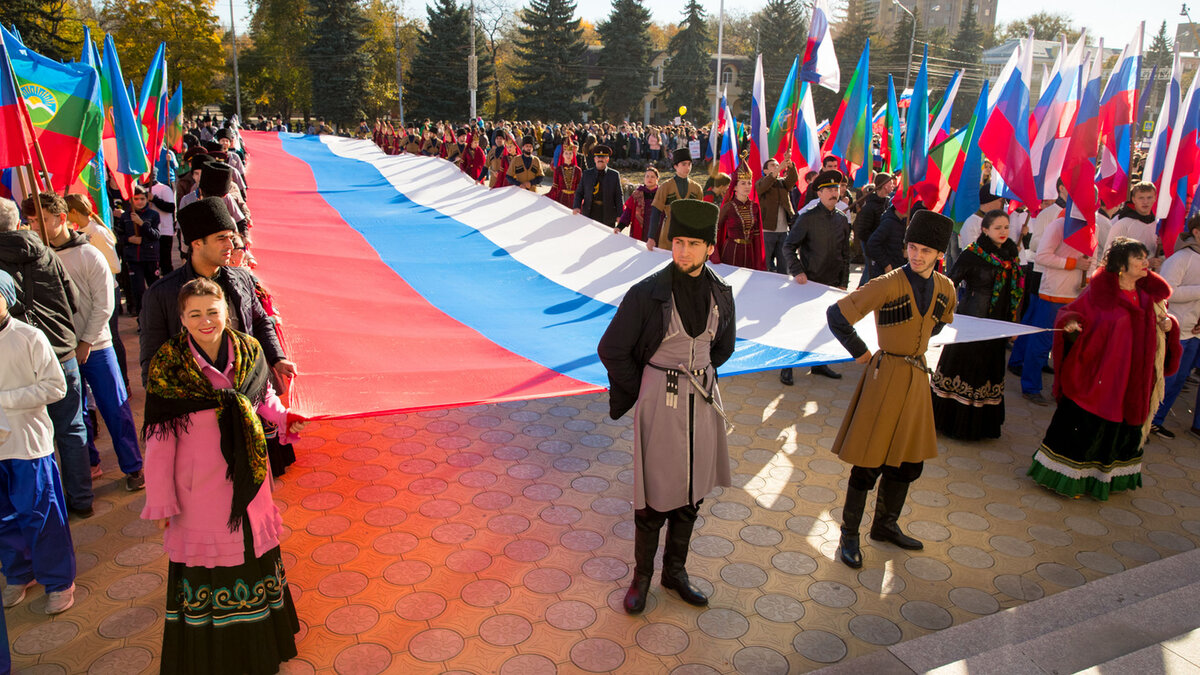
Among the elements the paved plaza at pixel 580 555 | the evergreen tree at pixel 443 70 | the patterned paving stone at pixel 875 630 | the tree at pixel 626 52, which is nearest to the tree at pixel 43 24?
the evergreen tree at pixel 443 70

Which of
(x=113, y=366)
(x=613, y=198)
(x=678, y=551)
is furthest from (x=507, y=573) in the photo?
(x=613, y=198)

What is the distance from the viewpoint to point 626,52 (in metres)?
44.7

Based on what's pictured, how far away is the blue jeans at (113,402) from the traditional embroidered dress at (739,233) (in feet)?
15.5

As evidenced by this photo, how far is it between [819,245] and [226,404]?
5210 millimetres

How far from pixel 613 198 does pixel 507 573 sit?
6.62 meters

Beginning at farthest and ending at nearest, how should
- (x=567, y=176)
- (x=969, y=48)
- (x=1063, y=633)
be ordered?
(x=969, y=48) → (x=567, y=176) → (x=1063, y=633)

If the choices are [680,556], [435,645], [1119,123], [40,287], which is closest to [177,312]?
[40,287]

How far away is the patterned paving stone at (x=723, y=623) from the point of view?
11.0 ft

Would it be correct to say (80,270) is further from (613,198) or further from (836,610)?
(613,198)

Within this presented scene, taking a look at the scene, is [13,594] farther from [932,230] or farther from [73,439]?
[932,230]

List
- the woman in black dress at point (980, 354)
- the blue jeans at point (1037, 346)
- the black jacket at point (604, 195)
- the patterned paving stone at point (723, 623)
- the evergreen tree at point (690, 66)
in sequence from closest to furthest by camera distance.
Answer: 1. the patterned paving stone at point (723, 623)
2. the woman in black dress at point (980, 354)
3. the blue jeans at point (1037, 346)
4. the black jacket at point (604, 195)
5. the evergreen tree at point (690, 66)

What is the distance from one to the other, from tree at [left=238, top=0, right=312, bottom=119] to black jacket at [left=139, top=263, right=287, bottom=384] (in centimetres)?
4787

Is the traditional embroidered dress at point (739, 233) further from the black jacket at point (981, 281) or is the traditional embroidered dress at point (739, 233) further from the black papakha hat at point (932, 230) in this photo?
the black papakha hat at point (932, 230)

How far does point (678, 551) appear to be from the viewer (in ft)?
11.6
